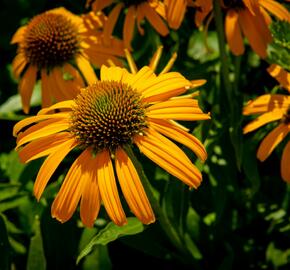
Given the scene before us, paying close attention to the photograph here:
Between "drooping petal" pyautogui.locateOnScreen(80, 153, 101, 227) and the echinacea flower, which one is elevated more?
the echinacea flower

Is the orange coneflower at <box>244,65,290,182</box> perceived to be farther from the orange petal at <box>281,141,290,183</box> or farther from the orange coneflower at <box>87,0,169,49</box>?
the orange coneflower at <box>87,0,169,49</box>

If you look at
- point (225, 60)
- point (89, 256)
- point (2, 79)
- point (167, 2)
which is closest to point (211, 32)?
point (225, 60)

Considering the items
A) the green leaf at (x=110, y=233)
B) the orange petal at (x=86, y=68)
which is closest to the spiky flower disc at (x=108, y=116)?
the green leaf at (x=110, y=233)

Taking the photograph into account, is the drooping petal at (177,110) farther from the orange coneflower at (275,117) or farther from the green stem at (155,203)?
the orange coneflower at (275,117)

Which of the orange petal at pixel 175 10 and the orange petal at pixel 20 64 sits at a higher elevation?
the orange petal at pixel 175 10

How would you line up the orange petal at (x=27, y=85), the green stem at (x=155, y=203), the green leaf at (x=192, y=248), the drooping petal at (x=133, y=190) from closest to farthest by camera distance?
1. the drooping petal at (x=133, y=190)
2. the green stem at (x=155, y=203)
3. the green leaf at (x=192, y=248)
4. the orange petal at (x=27, y=85)

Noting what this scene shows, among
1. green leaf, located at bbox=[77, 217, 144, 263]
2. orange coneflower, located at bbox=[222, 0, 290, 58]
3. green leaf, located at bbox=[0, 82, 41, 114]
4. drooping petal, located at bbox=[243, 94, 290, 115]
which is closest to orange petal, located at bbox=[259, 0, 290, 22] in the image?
orange coneflower, located at bbox=[222, 0, 290, 58]

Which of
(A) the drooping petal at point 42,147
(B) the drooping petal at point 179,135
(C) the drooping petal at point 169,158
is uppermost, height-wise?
(B) the drooping petal at point 179,135
